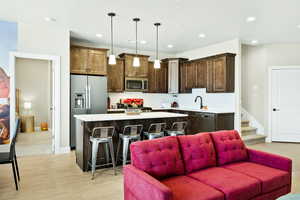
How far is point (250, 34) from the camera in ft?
17.5

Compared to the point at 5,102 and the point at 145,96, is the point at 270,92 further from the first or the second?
the point at 5,102

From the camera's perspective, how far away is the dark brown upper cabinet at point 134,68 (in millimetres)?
6590

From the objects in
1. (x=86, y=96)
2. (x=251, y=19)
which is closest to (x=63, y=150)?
(x=86, y=96)

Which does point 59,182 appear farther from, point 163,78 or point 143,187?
point 163,78

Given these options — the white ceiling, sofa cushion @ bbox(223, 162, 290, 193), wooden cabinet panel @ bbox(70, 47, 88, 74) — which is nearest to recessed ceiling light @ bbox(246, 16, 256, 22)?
the white ceiling

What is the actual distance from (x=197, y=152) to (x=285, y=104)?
5.15 meters

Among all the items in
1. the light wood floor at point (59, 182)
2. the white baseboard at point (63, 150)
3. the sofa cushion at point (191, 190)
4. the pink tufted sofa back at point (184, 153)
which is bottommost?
the light wood floor at point (59, 182)

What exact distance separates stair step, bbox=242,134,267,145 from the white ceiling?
2808 millimetres

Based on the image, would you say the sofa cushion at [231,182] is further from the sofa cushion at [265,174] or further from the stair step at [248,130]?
the stair step at [248,130]

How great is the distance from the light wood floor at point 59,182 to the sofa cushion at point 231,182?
1184mm

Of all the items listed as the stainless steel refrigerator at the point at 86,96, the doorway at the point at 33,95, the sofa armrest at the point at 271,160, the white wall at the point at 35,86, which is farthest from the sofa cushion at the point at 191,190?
the white wall at the point at 35,86

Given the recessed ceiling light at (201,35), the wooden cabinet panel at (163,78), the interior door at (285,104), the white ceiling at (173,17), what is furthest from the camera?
the wooden cabinet panel at (163,78)

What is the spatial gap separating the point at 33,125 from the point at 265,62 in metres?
8.33

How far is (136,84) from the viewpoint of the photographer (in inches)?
266
